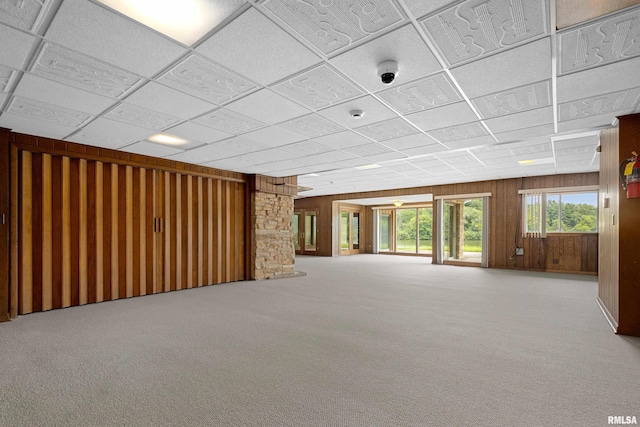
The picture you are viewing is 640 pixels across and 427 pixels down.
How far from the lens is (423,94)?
3.07 meters

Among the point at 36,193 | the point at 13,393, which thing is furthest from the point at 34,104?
the point at 13,393

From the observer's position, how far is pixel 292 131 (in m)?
4.20

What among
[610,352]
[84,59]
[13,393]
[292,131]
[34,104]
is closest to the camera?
[13,393]

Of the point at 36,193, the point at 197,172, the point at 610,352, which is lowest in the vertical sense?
the point at 610,352

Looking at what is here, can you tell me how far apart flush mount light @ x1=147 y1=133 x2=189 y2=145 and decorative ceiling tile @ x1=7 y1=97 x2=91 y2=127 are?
849 mm

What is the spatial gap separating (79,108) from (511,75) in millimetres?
4262

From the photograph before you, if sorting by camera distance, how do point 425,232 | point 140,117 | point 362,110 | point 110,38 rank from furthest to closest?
point 425,232 → point 140,117 → point 362,110 → point 110,38

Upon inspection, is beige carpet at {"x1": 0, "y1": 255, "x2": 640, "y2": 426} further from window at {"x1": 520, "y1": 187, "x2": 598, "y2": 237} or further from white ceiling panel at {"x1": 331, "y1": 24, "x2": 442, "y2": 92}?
window at {"x1": 520, "y1": 187, "x2": 598, "y2": 237}

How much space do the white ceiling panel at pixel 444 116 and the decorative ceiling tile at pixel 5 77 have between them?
147 inches

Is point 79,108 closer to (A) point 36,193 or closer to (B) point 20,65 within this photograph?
(B) point 20,65

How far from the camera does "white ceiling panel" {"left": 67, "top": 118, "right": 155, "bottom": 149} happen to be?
3.91 m

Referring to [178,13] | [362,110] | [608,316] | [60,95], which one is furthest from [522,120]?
[60,95]

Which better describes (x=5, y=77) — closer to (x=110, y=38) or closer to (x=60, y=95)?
(x=60, y=95)

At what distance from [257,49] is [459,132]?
314 cm
